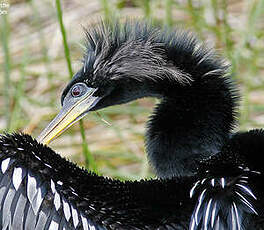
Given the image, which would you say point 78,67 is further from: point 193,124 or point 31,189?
point 31,189

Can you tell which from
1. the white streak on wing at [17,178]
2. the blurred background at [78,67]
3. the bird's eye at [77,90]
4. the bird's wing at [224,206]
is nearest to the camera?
the bird's wing at [224,206]

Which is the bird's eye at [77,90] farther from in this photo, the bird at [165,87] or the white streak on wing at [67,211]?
the white streak on wing at [67,211]

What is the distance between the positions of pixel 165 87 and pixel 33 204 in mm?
693

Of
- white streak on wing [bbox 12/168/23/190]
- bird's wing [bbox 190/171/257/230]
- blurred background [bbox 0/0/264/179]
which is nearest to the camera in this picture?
bird's wing [bbox 190/171/257/230]

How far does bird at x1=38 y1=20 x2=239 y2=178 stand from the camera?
2.87 metres

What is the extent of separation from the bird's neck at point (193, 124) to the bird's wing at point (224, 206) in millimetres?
356

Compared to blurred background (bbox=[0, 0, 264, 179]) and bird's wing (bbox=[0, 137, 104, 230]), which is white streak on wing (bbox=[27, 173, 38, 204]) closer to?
bird's wing (bbox=[0, 137, 104, 230])

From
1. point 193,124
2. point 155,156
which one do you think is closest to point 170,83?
point 193,124

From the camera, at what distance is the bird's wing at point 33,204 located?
→ 2.54 meters

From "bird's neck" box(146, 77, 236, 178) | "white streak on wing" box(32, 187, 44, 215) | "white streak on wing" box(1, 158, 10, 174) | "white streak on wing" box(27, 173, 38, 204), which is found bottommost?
"white streak on wing" box(32, 187, 44, 215)

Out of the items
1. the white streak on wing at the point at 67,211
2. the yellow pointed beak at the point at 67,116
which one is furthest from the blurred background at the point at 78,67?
the white streak on wing at the point at 67,211

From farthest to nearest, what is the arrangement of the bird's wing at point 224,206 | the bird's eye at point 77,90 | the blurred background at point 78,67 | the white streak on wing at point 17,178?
the blurred background at point 78,67 → the bird's eye at point 77,90 → the white streak on wing at point 17,178 → the bird's wing at point 224,206

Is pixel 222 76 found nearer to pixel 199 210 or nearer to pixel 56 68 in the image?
pixel 199 210

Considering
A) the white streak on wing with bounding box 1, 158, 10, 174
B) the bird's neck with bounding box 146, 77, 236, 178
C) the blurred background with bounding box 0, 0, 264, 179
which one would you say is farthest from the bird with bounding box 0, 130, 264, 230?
the blurred background with bounding box 0, 0, 264, 179
